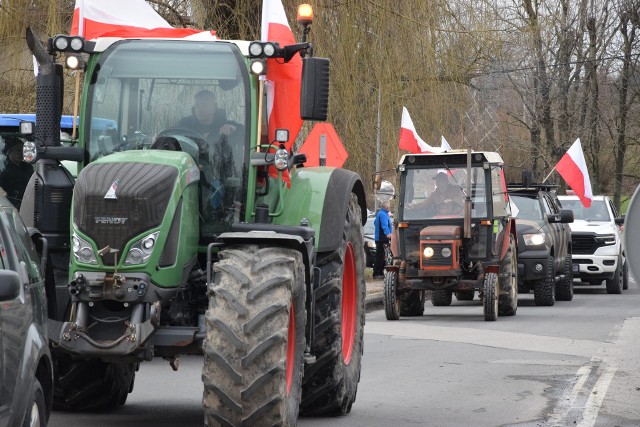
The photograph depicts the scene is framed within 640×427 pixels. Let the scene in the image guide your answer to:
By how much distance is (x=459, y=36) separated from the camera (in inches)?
808

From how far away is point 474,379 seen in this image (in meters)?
11.7

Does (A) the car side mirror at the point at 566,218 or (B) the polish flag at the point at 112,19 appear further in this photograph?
(A) the car side mirror at the point at 566,218

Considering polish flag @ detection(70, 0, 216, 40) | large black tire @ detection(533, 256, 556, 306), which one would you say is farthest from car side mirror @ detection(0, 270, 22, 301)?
large black tire @ detection(533, 256, 556, 306)

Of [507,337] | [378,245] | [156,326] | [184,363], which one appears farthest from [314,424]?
[378,245]

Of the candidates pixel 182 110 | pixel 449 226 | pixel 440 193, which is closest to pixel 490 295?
pixel 449 226

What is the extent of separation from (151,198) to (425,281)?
1184 centimetres

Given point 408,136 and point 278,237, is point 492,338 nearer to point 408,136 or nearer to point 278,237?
point 408,136

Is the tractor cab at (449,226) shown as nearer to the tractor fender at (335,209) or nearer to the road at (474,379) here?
the road at (474,379)

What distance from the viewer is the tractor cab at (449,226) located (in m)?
18.6

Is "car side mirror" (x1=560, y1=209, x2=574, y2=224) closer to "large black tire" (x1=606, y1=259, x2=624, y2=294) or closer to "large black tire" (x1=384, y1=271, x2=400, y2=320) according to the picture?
"large black tire" (x1=606, y1=259, x2=624, y2=294)

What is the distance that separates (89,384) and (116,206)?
2.20 meters

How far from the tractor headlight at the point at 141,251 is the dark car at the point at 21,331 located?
0.52m

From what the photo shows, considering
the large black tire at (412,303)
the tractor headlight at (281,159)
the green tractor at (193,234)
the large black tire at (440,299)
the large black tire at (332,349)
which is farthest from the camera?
the large black tire at (440,299)

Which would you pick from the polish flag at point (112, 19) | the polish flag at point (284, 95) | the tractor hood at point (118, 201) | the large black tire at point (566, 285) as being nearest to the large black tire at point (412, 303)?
the large black tire at point (566, 285)
